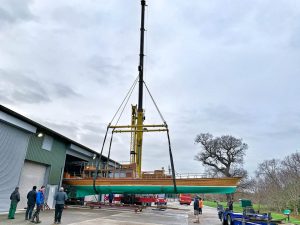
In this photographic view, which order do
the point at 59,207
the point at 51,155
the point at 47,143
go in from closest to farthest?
the point at 59,207, the point at 47,143, the point at 51,155

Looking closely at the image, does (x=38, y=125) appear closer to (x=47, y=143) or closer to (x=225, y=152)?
(x=47, y=143)

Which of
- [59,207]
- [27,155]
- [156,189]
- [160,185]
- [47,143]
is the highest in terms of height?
[47,143]

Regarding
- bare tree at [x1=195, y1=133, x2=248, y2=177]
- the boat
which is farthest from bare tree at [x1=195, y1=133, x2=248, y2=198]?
the boat

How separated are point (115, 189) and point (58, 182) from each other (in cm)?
485

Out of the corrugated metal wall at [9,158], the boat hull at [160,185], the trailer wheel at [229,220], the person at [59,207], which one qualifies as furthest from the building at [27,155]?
the trailer wheel at [229,220]

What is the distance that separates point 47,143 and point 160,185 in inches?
344

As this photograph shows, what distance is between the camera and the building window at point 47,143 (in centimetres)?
1910

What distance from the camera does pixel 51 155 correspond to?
19922mm

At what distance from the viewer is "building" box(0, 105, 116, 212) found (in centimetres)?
1523

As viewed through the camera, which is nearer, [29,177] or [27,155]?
[27,155]

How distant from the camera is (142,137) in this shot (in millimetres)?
22203

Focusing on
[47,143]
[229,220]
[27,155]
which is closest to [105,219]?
[229,220]

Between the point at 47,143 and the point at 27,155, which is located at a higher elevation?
the point at 47,143

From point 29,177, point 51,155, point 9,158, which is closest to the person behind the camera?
point 9,158
